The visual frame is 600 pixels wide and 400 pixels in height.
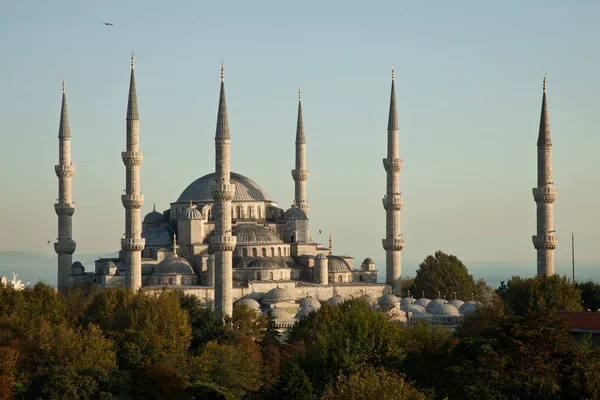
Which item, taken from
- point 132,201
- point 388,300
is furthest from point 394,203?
point 132,201

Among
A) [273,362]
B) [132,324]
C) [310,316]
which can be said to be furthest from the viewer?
[310,316]

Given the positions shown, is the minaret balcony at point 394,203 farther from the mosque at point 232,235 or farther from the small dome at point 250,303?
the small dome at point 250,303

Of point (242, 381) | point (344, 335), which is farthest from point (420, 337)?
point (242, 381)

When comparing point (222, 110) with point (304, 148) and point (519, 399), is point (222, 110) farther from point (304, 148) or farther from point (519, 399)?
point (519, 399)

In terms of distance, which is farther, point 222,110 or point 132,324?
point 222,110

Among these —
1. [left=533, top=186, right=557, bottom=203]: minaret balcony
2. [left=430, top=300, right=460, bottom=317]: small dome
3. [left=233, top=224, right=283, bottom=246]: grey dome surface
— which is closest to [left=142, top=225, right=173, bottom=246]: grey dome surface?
[left=233, top=224, right=283, bottom=246]: grey dome surface

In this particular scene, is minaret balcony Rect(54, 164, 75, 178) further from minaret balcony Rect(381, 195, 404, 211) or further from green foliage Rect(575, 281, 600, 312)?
green foliage Rect(575, 281, 600, 312)

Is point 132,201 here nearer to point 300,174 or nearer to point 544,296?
point 300,174

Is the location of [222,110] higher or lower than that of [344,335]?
higher
